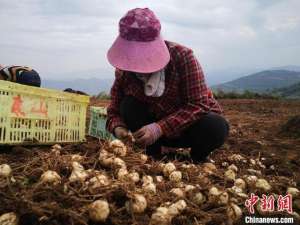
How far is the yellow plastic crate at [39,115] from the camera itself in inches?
113

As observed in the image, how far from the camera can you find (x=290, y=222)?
2066 mm

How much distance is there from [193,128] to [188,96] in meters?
0.26

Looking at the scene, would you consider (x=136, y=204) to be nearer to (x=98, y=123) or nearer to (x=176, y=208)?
(x=176, y=208)

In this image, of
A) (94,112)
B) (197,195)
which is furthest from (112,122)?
(197,195)

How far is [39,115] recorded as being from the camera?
10.0 ft

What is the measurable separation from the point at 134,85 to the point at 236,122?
154 inches

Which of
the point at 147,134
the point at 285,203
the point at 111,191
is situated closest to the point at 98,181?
the point at 111,191

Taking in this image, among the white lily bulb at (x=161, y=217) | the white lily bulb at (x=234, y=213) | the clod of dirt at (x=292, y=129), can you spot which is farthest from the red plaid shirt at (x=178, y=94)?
the clod of dirt at (x=292, y=129)

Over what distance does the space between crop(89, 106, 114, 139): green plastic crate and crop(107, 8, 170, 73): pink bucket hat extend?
1.22 metres

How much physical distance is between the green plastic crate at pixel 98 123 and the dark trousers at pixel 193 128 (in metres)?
0.61

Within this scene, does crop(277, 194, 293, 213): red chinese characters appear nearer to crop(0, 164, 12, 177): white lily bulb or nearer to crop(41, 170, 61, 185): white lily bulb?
crop(41, 170, 61, 185): white lily bulb

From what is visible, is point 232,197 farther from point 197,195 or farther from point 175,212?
point 175,212

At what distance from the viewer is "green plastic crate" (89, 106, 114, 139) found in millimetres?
3723

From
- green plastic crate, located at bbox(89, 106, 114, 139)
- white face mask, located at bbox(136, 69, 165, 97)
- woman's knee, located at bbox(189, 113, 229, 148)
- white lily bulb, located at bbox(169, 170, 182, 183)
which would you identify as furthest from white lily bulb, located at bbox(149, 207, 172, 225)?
green plastic crate, located at bbox(89, 106, 114, 139)
